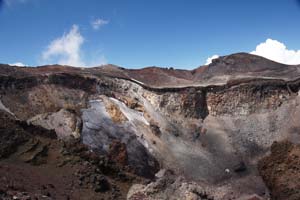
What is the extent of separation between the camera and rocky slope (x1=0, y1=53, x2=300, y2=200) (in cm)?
3048

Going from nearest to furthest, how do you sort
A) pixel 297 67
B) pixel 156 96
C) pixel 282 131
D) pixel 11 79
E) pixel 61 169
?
1. pixel 61 169
2. pixel 11 79
3. pixel 282 131
4. pixel 156 96
5. pixel 297 67

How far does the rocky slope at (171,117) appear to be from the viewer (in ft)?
100

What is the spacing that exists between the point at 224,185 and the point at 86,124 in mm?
10982

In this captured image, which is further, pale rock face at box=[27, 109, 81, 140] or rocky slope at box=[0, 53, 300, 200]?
rocky slope at box=[0, 53, 300, 200]

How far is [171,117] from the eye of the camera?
38.2m

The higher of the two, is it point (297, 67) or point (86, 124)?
point (297, 67)

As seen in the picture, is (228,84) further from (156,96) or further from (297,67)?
(297,67)

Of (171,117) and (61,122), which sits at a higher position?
(61,122)

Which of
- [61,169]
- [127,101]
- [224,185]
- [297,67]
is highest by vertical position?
[297,67]

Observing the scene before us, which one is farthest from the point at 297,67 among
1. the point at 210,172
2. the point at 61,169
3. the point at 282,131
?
the point at 61,169

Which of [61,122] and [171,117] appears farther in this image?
[171,117]

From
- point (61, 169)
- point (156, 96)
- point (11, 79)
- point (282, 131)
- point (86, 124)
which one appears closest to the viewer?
point (61, 169)

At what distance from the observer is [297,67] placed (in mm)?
46875

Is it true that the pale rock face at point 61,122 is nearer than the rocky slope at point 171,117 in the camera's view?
Yes
